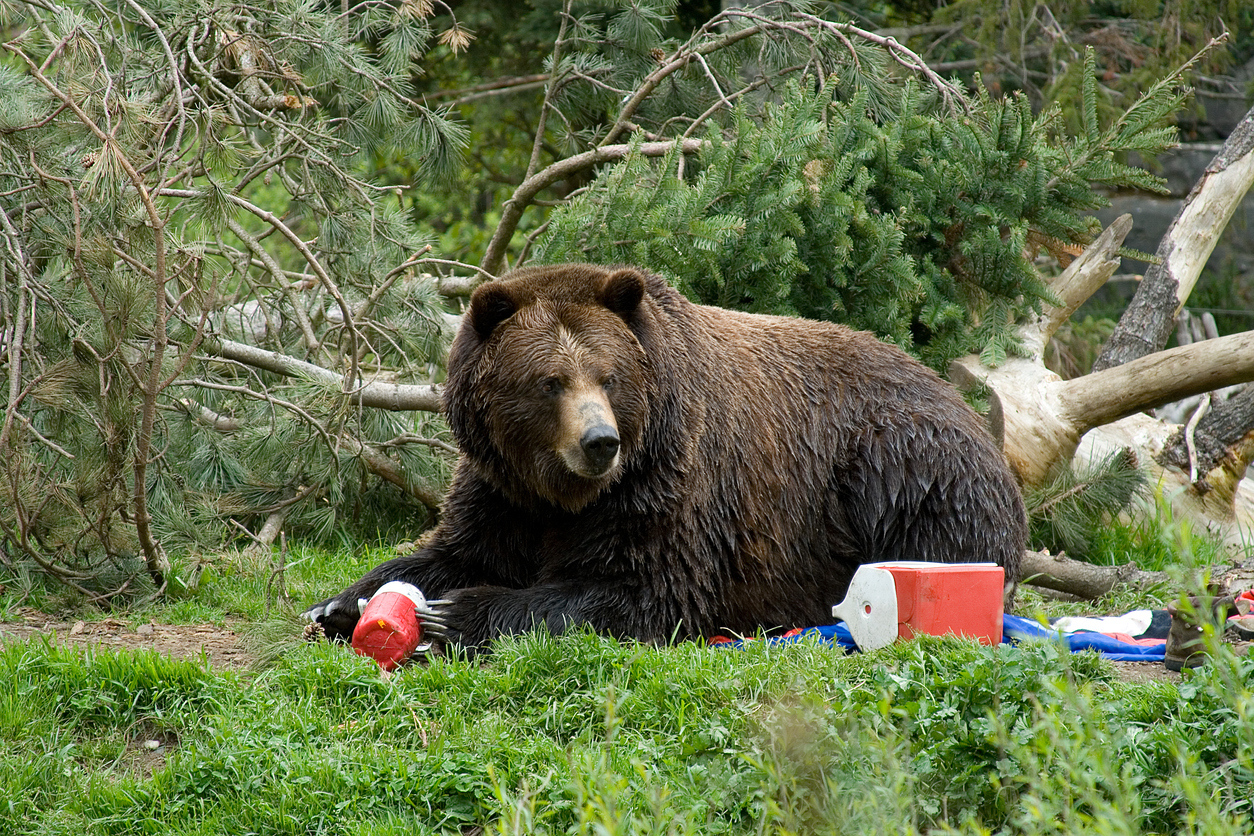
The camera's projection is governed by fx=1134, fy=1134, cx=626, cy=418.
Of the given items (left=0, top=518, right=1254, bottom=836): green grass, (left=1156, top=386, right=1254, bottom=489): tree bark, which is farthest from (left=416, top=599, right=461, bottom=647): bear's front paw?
(left=1156, top=386, right=1254, bottom=489): tree bark

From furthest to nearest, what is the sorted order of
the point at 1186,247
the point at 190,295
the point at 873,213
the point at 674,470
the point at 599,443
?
the point at 1186,247, the point at 873,213, the point at 190,295, the point at 674,470, the point at 599,443

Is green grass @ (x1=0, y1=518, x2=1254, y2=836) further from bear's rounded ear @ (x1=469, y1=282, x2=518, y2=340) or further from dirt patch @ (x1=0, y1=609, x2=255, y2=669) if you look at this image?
bear's rounded ear @ (x1=469, y1=282, x2=518, y2=340)

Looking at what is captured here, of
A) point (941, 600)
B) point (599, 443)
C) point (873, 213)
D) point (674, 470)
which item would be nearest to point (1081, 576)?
point (941, 600)

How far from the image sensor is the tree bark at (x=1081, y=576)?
593 centimetres

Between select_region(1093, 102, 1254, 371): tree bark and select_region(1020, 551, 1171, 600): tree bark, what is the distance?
231 cm

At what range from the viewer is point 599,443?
411 cm

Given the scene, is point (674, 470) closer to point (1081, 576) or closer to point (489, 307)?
point (489, 307)

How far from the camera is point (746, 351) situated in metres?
5.18

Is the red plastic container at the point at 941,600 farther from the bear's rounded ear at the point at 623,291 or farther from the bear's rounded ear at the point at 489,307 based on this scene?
the bear's rounded ear at the point at 489,307

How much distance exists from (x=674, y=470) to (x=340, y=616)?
1.51 m

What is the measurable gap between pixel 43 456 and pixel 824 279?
426 cm

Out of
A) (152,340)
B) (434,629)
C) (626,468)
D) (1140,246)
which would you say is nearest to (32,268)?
(152,340)

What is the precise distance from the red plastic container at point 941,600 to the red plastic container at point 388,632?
6.03ft

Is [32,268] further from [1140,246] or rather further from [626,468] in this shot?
[1140,246]
